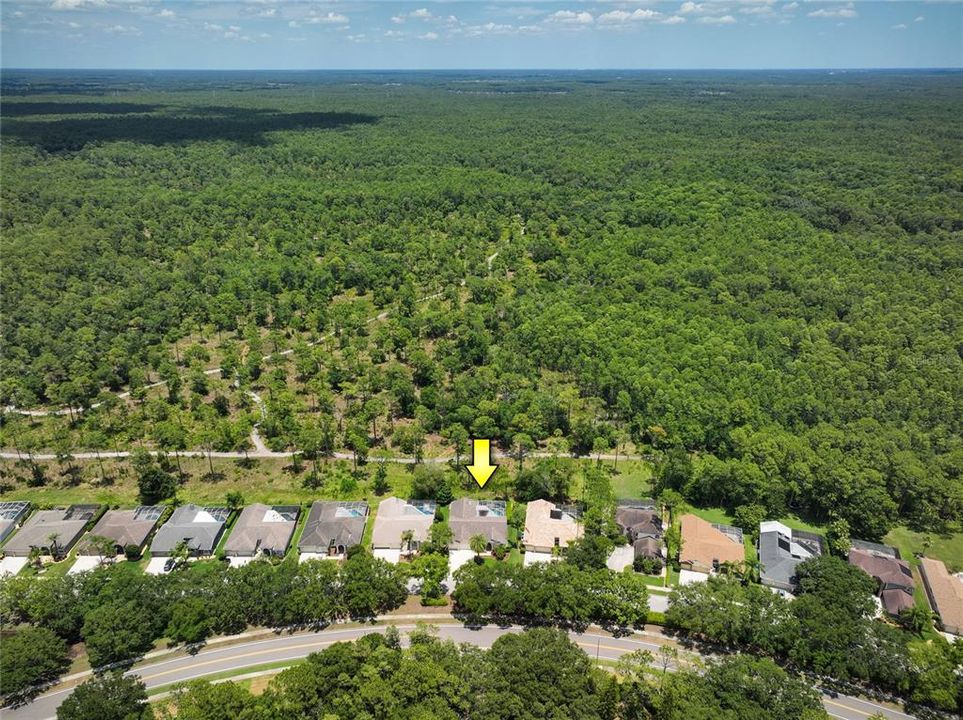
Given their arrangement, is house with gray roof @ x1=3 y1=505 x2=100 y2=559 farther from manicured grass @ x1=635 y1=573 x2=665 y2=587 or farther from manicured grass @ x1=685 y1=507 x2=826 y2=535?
manicured grass @ x1=685 y1=507 x2=826 y2=535

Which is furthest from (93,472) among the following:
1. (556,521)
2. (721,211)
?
(721,211)

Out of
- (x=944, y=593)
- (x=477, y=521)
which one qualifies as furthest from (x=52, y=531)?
(x=944, y=593)

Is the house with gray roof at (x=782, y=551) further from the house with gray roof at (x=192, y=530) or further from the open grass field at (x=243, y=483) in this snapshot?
the house with gray roof at (x=192, y=530)

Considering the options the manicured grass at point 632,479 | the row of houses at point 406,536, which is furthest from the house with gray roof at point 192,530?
the manicured grass at point 632,479

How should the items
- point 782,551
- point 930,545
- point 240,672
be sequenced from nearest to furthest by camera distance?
point 240,672 → point 782,551 → point 930,545

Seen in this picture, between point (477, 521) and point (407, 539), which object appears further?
point (477, 521)

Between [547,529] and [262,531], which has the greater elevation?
[262,531]

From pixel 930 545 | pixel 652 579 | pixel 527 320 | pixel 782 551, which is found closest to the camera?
pixel 652 579

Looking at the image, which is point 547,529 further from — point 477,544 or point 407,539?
point 407,539
